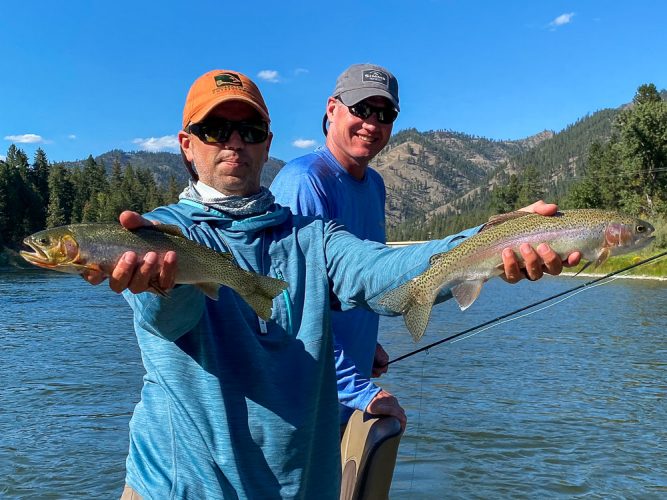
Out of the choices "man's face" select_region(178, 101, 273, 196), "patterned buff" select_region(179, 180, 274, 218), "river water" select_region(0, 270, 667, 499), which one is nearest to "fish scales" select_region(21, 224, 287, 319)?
"patterned buff" select_region(179, 180, 274, 218)

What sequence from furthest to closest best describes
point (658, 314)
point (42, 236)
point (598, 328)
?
1. point (658, 314)
2. point (598, 328)
3. point (42, 236)

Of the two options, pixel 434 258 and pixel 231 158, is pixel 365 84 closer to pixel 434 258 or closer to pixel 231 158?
pixel 231 158

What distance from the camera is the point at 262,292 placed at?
2.63 metres

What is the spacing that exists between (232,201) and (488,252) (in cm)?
111

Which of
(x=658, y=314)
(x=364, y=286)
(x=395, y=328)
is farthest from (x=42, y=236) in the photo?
(x=658, y=314)

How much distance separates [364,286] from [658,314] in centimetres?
2910

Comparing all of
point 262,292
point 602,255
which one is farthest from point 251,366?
point 602,255

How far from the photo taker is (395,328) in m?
26.7

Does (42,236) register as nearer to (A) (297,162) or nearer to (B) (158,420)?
(B) (158,420)

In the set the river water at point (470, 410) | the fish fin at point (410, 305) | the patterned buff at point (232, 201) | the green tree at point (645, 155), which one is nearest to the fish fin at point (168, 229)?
the patterned buff at point (232, 201)

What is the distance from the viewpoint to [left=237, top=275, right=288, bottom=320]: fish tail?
2600 mm

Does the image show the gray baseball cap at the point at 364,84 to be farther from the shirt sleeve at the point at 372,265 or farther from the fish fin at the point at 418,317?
the fish fin at the point at 418,317

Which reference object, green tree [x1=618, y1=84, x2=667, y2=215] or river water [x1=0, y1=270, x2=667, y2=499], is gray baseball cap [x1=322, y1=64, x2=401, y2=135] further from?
green tree [x1=618, y1=84, x2=667, y2=215]

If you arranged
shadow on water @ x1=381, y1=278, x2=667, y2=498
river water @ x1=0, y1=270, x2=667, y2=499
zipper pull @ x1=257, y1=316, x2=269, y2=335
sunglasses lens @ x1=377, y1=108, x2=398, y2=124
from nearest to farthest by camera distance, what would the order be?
zipper pull @ x1=257, y1=316, x2=269, y2=335
sunglasses lens @ x1=377, y1=108, x2=398, y2=124
shadow on water @ x1=381, y1=278, x2=667, y2=498
river water @ x1=0, y1=270, x2=667, y2=499
